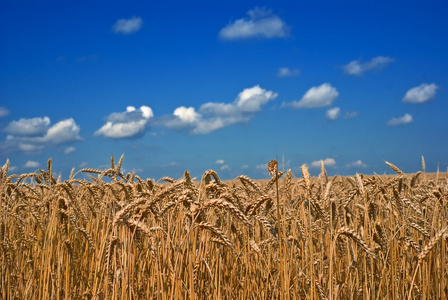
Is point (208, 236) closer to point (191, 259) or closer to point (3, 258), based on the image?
point (191, 259)

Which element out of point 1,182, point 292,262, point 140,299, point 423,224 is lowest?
point 140,299

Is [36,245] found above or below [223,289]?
above

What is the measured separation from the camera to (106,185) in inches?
135

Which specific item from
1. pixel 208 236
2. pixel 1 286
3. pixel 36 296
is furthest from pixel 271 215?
pixel 1 286

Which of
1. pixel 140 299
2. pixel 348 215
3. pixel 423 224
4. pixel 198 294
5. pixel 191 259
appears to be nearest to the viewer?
pixel 191 259

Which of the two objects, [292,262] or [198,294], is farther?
[292,262]

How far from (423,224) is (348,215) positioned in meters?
0.67

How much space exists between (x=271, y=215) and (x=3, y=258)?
2.03m

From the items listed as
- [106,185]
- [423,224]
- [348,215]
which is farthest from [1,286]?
[423,224]

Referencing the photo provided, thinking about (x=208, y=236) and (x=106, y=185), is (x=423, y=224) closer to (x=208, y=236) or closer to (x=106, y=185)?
(x=208, y=236)

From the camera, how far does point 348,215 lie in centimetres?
368

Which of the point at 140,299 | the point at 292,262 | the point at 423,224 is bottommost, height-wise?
the point at 140,299

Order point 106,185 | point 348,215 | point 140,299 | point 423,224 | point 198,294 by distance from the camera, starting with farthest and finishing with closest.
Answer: point 348,215, point 106,185, point 423,224, point 140,299, point 198,294

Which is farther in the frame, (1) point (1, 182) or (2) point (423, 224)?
(2) point (423, 224)
